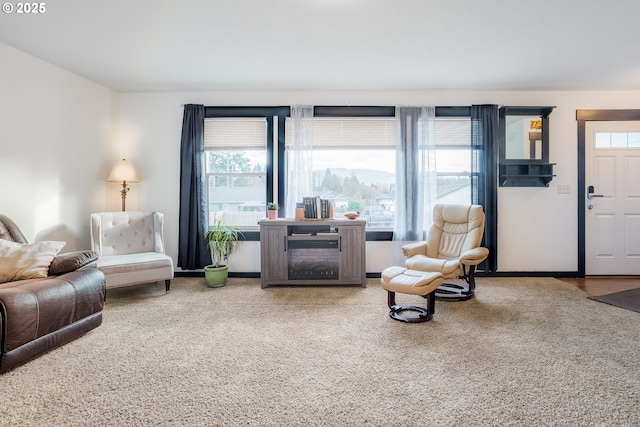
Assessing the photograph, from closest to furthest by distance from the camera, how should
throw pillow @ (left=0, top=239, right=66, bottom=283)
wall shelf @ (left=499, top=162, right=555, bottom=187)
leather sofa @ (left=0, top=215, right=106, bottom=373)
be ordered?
leather sofa @ (left=0, top=215, right=106, bottom=373) < throw pillow @ (left=0, top=239, right=66, bottom=283) < wall shelf @ (left=499, top=162, right=555, bottom=187)

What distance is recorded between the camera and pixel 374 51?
3.22 m

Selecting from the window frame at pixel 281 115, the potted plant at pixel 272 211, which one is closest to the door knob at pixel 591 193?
the window frame at pixel 281 115

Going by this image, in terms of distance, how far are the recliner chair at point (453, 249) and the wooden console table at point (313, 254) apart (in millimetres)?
641

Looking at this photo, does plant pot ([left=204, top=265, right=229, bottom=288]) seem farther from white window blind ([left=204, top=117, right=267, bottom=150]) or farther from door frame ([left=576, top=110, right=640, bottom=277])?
door frame ([left=576, top=110, right=640, bottom=277])

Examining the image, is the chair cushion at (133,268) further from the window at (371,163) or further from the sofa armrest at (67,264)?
the window at (371,163)

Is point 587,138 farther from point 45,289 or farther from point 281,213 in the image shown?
point 45,289

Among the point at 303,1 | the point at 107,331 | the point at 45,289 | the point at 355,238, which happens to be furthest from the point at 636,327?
the point at 45,289

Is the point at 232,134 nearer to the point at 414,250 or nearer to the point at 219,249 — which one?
the point at 219,249

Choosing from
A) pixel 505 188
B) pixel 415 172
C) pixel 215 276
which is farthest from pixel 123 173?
pixel 505 188

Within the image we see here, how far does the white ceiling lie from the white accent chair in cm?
171

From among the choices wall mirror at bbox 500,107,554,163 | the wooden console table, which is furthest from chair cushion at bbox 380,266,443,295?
wall mirror at bbox 500,107,554,163

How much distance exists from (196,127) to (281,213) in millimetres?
1608

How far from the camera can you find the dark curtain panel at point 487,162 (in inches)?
172

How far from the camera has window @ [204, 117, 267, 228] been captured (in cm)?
455
